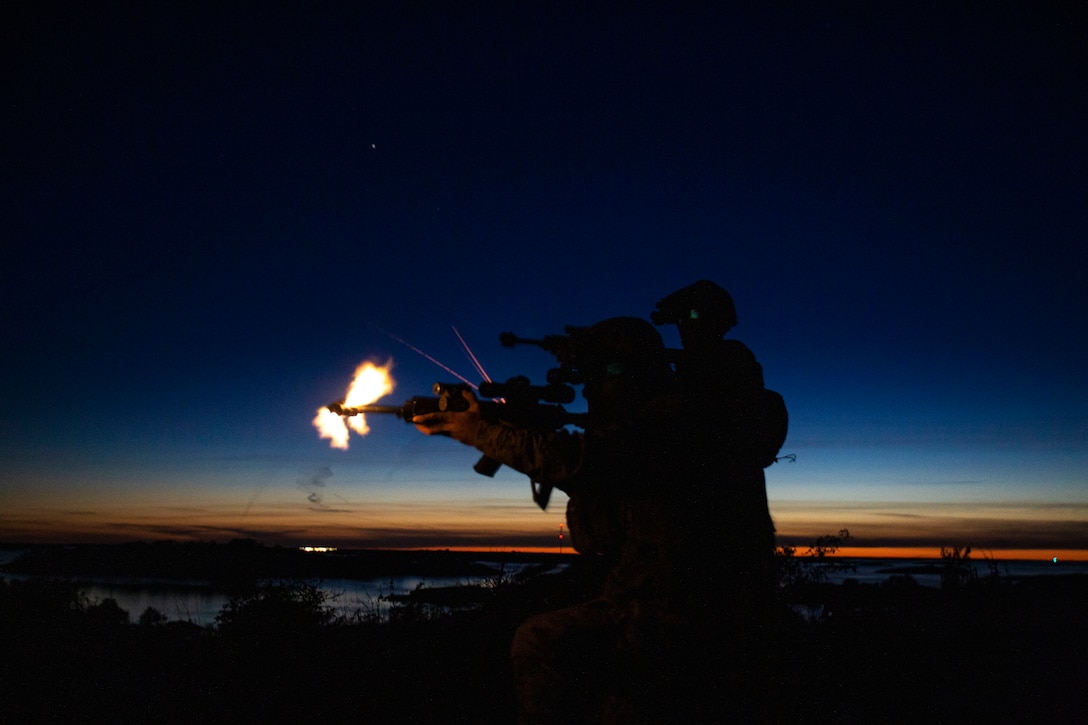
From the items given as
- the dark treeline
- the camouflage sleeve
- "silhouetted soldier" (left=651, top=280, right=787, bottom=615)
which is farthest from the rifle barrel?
the dark treeline

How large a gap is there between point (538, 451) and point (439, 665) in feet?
18.1

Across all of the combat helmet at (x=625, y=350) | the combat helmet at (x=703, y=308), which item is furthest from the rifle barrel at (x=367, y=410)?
the combat helmet at (x=703, y=308)

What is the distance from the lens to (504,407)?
152 inches

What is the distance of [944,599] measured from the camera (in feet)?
48.5

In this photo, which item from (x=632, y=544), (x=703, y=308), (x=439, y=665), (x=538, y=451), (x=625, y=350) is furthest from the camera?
(x=439, y=665)

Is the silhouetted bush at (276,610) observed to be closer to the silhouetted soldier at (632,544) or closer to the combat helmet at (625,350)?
the silhouetted soldier at (632,544)

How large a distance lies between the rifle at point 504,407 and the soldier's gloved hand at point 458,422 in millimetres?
29

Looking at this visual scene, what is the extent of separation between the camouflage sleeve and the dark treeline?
184 cm

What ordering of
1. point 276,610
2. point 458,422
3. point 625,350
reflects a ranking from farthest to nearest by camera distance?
point 276,610
point 625,350
point 458,422

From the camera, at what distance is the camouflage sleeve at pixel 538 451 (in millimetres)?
3359

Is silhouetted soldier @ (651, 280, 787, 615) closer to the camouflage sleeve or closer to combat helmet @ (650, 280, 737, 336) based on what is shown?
combat helmet @ (650, 280, 737, 336)

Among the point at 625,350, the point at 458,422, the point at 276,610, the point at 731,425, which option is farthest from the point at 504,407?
the point at 276,610

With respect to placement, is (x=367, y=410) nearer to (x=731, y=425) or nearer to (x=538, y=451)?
(x=538, y=451)

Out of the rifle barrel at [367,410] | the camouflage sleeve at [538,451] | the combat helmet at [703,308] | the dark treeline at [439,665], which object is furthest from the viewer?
the dark treeline at [439,665]
